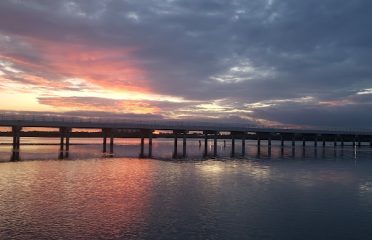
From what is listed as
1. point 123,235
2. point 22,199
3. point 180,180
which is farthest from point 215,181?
point 123,235

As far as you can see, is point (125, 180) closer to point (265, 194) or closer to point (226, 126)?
point (265, 194)

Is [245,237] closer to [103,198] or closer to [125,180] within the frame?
[103,198]

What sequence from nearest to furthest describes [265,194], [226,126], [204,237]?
[204,237]
[265,194]
[226,126]

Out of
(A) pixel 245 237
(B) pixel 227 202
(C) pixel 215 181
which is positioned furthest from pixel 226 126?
(A) pixel 245 237

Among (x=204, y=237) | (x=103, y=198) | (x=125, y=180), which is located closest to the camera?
(x=204, y=237)

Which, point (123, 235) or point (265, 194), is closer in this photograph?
point (123, 235)

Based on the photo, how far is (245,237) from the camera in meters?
19.1

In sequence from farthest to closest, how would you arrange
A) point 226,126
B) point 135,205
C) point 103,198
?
1. point 226,126
2. point 103,198
3. point 135,205

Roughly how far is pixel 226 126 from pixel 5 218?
112m

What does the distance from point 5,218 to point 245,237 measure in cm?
1276

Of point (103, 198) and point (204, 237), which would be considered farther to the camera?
point (103, 198)

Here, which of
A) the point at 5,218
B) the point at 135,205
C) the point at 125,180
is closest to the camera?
the point at 5,218

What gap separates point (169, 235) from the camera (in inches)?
755

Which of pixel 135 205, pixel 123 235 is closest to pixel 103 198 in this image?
pixel 135 205
